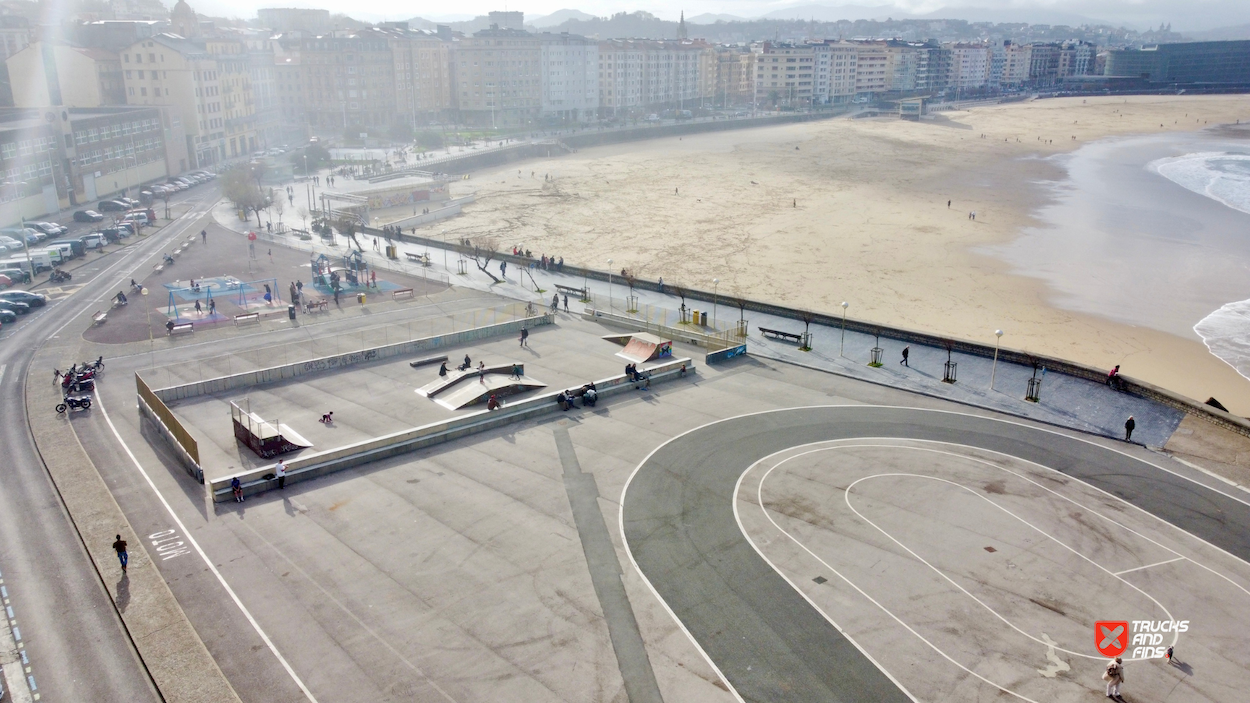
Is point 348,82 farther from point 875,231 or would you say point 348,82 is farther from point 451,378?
point 451,378

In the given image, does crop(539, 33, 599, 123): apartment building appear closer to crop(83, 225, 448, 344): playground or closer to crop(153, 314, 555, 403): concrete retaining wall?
crop(83, 225, 448, 344): playground

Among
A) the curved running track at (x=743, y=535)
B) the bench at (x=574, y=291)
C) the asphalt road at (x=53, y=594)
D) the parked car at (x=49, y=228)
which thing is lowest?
the curved running track at (x=743, y=535)

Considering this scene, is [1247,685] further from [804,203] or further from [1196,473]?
[804,203]

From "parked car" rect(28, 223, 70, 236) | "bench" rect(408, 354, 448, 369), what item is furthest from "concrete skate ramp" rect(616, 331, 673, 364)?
"parked car" rect(28, 223, 70, 236)

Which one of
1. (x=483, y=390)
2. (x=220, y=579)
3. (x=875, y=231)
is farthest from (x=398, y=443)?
(x=875, y=231)

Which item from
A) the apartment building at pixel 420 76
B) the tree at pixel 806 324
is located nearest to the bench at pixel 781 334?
the tree at pixel 806 324

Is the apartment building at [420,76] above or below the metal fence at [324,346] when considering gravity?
above

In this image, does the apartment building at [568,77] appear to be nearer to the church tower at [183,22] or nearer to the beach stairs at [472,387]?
the church tower at [183,22]

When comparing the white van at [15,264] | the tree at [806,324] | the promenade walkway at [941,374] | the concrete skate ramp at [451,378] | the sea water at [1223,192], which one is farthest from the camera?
the white van at [15,264]
